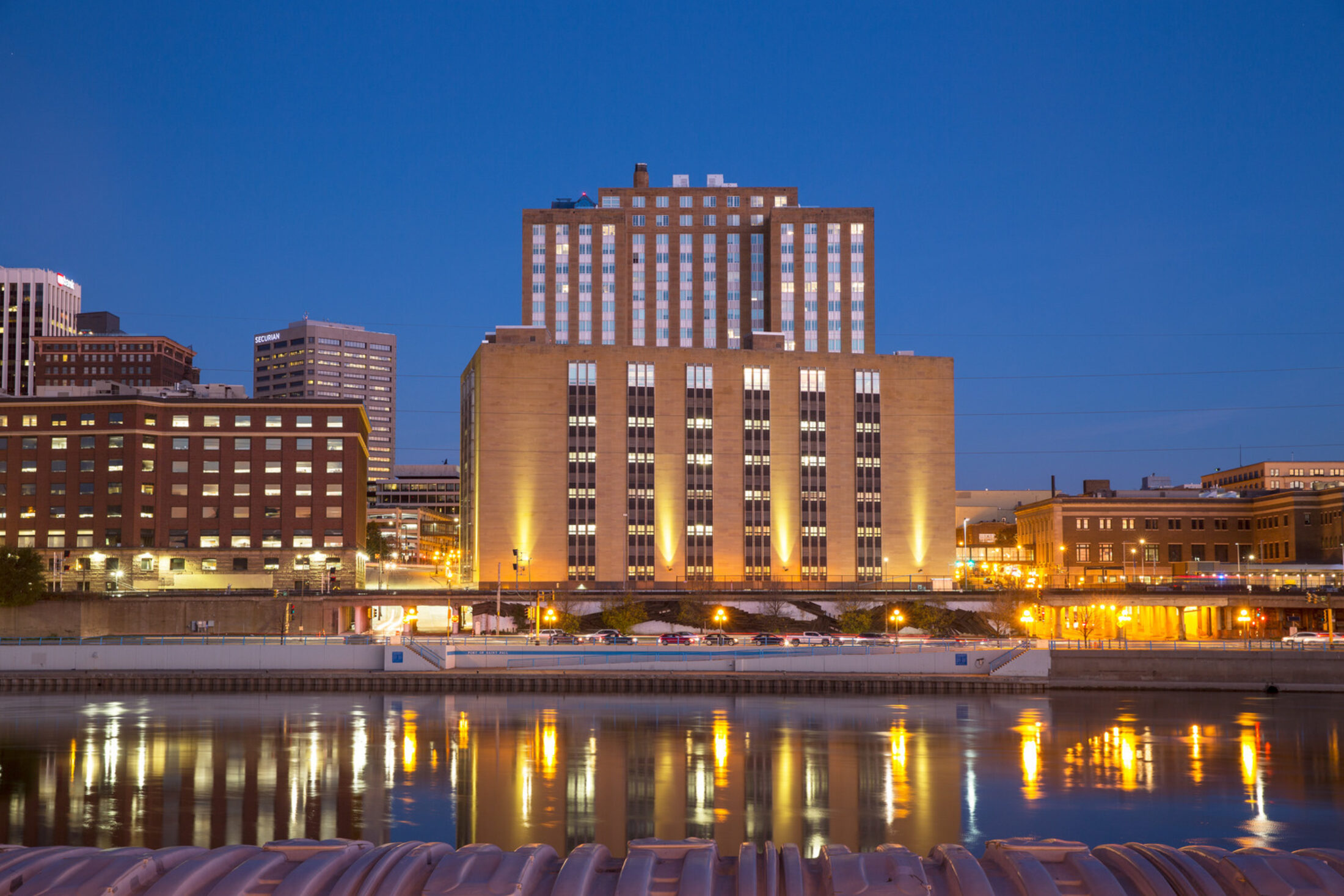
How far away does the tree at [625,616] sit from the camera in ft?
404

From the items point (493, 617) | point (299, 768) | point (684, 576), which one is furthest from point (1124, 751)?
point (684, 576)

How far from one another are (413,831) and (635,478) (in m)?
115

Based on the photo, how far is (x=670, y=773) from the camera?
49.3m

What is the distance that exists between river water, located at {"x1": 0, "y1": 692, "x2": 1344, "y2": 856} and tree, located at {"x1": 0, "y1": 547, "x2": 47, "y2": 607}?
155 ft

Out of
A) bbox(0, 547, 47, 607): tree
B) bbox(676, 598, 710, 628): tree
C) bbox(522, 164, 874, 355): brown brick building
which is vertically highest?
bbox(522, 164, 874, 355): brown brick building

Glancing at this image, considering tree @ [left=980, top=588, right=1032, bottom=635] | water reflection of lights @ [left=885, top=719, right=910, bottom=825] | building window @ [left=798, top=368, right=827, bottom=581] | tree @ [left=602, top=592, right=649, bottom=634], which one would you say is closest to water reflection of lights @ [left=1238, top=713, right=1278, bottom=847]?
water reflection of lights @ [left=885, top=719, right=910, bottom=825]

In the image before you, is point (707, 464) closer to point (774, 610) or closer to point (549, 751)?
point (774, 610)

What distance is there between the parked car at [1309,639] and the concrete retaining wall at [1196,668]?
662 centimetres

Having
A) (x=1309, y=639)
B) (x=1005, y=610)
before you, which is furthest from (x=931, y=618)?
(x=1309, y=639)

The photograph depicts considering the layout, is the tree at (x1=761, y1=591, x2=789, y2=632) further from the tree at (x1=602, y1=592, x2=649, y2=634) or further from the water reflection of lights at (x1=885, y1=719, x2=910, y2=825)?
the water reflection of lights at (x1=885, y1=719, x2=910, y2=825)

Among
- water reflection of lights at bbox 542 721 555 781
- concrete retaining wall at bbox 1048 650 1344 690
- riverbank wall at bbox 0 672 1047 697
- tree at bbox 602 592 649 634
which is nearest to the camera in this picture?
water reflection of lights at bbox 542 721 555 781

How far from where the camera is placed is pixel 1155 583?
13638 cm

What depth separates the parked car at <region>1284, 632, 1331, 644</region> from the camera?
94.8m

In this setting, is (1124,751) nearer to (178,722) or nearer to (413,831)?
(413,831)
